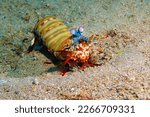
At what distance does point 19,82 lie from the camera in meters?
4.92

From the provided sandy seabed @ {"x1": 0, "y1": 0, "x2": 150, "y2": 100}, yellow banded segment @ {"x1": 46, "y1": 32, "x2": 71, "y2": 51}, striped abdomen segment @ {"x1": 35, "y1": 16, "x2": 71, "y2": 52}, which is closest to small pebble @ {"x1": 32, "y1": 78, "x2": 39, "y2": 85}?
A: sandy seabed @ {"x1": 0, "y1": 0, "x2": 150, "y2": 100}

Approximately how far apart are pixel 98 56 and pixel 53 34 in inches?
47.8

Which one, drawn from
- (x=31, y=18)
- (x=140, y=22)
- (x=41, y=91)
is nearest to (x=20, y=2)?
(x=31, y=18)

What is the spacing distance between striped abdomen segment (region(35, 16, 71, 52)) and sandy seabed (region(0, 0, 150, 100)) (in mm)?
348

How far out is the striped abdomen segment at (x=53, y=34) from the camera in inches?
222

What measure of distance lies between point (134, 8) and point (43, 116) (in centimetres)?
395

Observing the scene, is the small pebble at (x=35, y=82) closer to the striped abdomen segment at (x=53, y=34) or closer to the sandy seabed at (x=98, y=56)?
the sandy seabed at (x=98, y=56)

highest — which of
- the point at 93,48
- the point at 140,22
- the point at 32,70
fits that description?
the point at 140,22

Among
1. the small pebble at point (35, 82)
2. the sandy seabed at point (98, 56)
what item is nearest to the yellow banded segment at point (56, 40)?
the sandy seabed at point (98, 56)

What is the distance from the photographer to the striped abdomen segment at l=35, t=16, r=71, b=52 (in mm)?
5641

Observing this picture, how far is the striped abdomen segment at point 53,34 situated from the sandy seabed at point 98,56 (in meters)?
0.35

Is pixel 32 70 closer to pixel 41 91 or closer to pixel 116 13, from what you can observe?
pixel 41 91

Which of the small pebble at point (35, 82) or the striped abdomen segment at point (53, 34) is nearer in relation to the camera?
the small pebble at point (35, 82)

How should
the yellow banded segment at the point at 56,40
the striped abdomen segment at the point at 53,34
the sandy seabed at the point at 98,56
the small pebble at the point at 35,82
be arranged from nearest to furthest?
the sandy seabed at the point at 98,56, the small pebble at the point at 35,82, the striped abdomen segment at the point at 53,34, the yellow banded segment at the point at 56,40
